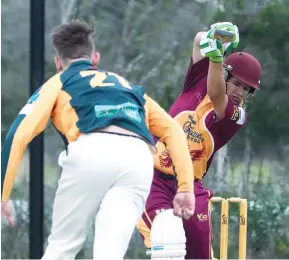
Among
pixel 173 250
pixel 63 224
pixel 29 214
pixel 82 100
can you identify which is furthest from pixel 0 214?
pixel 29 214

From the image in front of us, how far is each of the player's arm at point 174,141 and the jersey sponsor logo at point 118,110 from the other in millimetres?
142

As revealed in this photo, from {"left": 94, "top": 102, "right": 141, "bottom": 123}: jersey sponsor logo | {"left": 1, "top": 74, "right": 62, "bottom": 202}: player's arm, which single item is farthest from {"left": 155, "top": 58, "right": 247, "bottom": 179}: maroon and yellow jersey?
{"left": 1, "top": 74, "right": 62, "bottom": 202}: player's arm

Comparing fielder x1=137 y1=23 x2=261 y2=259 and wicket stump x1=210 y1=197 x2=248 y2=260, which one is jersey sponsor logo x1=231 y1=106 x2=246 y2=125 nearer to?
fielder x1=137 y1=23 x2=261 y2=259

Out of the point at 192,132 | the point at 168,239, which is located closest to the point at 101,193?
the point at 168,239

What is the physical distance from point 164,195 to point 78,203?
129 centimetres

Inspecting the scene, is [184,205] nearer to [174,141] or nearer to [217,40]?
[174,141]

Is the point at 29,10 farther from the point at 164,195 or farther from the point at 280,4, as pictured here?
the point at 164,195

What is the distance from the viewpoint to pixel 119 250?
4645 mm

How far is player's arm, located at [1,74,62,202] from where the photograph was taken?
14.9 feet

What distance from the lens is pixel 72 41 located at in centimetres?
486

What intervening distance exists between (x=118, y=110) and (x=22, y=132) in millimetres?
450

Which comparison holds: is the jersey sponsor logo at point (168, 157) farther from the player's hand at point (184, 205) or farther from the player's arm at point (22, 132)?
the player's arm at point (22, 132)

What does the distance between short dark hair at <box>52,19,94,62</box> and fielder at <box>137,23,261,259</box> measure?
1.04m

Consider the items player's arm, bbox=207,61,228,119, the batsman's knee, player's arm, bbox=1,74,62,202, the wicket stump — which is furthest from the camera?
the wicket stump
